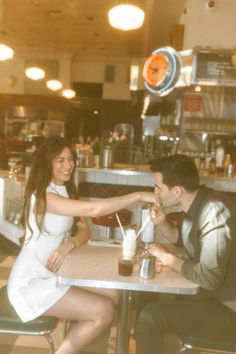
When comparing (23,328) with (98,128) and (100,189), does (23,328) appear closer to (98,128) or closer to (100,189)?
(100,189)

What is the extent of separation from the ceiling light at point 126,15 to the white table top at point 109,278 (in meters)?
3.45

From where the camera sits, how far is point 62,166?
2600mm

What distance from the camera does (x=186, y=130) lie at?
24.4 feet

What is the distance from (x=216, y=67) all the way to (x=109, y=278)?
4.93m

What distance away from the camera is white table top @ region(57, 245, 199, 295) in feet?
6.28

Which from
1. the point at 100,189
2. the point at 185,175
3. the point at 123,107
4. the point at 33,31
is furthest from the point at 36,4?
the point at 185,175

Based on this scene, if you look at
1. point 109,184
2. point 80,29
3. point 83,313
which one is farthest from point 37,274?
Answer: point 80,29

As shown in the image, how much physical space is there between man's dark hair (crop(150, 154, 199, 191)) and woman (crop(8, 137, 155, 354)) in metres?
0.16

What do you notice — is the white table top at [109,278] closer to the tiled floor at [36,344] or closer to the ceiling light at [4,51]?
the tiled floor at [36,344]

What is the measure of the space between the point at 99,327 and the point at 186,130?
5.60 metres

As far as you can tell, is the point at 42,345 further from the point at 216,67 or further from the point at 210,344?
the point at 216,67

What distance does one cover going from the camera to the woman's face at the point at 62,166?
102 inches

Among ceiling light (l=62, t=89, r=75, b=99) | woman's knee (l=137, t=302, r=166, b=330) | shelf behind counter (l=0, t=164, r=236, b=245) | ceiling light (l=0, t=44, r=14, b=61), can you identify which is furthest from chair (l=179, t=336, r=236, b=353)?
ceiling light (l=62, t=89, r=75, b=99)

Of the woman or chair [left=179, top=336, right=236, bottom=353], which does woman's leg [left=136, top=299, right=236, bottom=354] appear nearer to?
chair [left=179, top=336, right=236, bottom=353]
